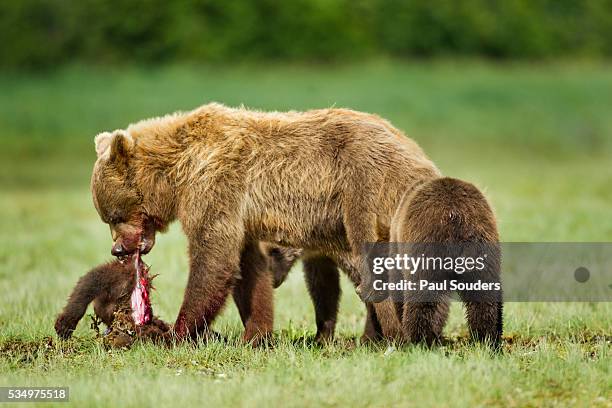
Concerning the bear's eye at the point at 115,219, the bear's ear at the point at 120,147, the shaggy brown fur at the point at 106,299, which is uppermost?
the bear's ear at the point at 120,147

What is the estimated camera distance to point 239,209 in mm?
7793

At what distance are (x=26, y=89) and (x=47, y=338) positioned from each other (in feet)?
88.1

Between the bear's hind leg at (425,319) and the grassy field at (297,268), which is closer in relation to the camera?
the grassy field at (297,268)

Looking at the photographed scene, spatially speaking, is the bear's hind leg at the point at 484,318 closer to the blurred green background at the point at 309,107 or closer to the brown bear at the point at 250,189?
the blurred green background at the point at 309,107

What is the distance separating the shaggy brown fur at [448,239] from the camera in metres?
6.77

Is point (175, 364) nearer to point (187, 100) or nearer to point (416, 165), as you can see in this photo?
point (416, 165)

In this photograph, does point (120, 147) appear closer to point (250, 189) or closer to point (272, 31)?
point (250, 189)

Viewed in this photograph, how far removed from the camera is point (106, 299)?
825 cm

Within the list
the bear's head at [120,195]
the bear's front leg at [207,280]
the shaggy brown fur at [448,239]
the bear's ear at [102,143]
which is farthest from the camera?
the bear's ear at [102,143]

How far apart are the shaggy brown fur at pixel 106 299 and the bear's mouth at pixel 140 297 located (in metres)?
0.04

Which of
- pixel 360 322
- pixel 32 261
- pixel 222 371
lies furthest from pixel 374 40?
pixel 222 371

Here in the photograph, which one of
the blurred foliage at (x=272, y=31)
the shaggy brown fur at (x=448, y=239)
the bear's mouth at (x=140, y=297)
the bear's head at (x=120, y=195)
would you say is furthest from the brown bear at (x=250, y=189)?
the blurred foliage at (x=272, y=31)

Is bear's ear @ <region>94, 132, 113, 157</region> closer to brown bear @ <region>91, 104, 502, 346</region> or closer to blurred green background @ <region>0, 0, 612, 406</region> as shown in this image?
brown bear @ <region>91, 104, 502, 346</region>

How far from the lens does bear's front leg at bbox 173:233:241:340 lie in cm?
771
